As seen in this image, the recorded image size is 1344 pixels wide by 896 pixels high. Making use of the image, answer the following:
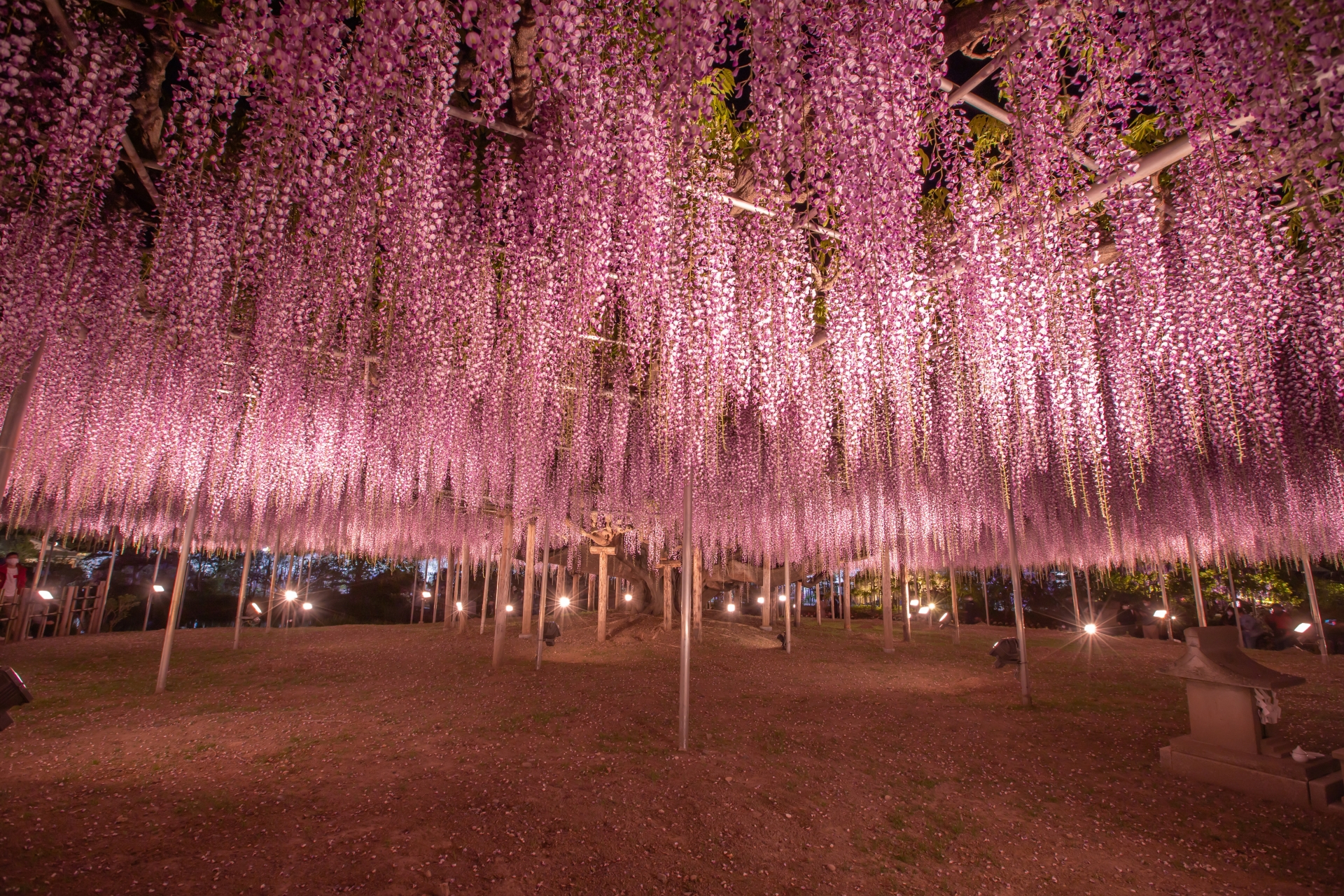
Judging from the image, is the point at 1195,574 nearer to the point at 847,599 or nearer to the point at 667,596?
the point at 847,599

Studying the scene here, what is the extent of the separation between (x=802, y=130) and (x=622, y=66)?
3.34 feet

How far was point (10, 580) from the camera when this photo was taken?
9.68 meters

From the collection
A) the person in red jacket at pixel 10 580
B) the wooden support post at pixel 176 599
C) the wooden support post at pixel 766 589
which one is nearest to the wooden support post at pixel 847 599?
the wooden support post at pixel 766 589

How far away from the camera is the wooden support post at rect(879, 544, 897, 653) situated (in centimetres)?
1118

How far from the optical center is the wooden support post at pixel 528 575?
889cm

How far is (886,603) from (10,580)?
16.3m

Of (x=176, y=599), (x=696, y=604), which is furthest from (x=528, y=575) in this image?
(x=176, y=599)

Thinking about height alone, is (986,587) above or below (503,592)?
below

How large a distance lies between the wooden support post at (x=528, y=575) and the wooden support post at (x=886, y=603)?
22.7 ft

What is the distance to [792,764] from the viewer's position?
4.49m

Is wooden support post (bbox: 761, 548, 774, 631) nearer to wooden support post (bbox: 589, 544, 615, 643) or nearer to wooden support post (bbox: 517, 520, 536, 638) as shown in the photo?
wooden support post (bbox: 589, 544, 615, 643)

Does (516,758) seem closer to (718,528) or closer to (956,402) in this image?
(956,402)

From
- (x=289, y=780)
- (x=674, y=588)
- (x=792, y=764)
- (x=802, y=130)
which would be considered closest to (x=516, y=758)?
(x=289, y=780)

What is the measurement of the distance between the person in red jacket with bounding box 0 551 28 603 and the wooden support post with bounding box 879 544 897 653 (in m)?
15.8
